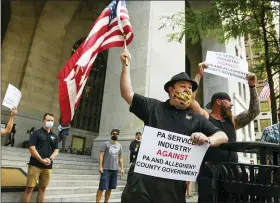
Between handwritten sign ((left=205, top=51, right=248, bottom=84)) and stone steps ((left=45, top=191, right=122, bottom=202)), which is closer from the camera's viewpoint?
handwritten sign ((left=205, top=51, right=248, bottom=84))

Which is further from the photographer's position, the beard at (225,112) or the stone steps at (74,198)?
the stone steps at (74,198)

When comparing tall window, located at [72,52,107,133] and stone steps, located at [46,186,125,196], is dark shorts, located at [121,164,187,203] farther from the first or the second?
tall window, located at [72,52,107,133]

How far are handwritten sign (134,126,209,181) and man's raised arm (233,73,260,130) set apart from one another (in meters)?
1.71

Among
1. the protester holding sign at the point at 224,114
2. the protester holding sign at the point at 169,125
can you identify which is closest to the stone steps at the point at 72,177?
the protester holding sign at the point at 224,114

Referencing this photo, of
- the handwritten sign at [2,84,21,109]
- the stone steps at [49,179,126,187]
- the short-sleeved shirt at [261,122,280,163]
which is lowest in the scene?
the stone steps at [49,179,126,187]

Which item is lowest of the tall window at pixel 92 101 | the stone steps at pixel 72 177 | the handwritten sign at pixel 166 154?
the stone steps at pixel 72 177

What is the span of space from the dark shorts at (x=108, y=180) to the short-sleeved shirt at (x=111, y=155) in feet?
0.41

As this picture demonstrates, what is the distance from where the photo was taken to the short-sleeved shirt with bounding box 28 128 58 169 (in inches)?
223

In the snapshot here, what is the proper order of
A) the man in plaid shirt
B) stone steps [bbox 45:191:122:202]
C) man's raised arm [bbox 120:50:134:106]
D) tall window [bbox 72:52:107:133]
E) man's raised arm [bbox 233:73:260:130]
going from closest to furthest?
1. man's raised arm [bbox 120:50:134:106]
2. man's raised arm [bbox 233:73:260:130]
3. the man in plaid shirt
4. stone steps [bbox 45:191:122:202]
5. tall window [bbox 72:52:107:133]

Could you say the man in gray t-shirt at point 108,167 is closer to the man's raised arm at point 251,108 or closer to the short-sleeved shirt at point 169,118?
the man's raised arm at point 251,108

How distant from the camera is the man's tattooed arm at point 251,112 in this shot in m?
3.74

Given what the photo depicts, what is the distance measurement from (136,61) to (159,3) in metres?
3.01

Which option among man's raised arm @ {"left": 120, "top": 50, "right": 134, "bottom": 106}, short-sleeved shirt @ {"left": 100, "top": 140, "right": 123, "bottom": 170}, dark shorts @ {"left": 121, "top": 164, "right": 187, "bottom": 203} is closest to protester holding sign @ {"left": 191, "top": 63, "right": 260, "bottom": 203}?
dark shorts @ {"left": 121, "top": 164, "right": 187, "bottom": 203}

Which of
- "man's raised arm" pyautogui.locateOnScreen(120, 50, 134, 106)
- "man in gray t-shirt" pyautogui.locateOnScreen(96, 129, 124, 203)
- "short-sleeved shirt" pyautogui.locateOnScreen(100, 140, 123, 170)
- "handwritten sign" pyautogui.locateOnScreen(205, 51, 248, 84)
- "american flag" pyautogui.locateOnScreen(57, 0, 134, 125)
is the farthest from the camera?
"short-sleeved shirt" pyautogui.locateOnScreen(100, 140, 123, 170)
